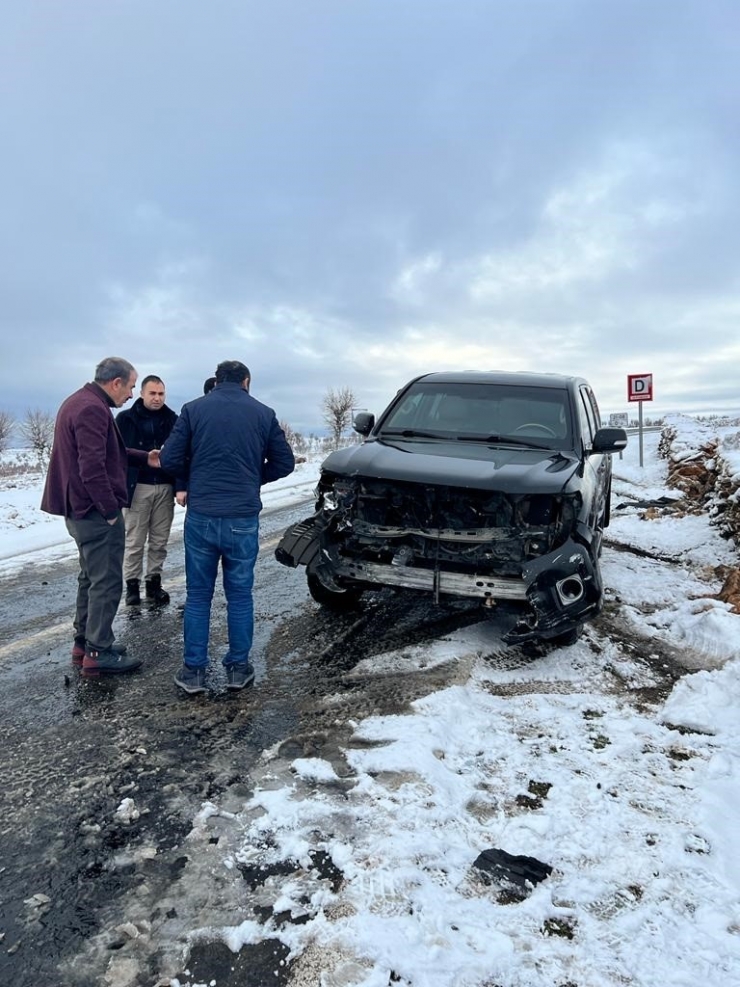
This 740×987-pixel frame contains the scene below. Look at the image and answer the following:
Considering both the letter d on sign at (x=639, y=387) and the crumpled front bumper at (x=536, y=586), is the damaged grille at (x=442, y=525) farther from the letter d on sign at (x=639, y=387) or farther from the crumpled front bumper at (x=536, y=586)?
the letter d on sign at (x=639, y=387)

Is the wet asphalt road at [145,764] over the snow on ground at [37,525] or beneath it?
beneath

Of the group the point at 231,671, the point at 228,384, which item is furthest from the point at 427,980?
the point at 228,384

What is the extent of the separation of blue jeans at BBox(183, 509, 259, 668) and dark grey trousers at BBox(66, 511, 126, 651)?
56cm

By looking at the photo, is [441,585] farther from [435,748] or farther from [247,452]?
[247,452]

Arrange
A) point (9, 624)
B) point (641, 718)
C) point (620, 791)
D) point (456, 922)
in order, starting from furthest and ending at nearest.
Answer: point (9, 624) → point (641, 718) → point (620, 791) → point (456, 922)

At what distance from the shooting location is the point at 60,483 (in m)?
4.09

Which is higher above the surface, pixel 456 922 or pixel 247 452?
pixel 247 452

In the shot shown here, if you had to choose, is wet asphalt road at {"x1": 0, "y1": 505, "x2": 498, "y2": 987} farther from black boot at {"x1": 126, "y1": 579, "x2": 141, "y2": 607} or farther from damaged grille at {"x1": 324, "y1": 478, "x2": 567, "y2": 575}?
damaged grille at {"x1": 324, "y1": 478, "x2": 567, "y2": 575}

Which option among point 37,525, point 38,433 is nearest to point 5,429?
point 38,433

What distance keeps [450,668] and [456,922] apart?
2.10 m

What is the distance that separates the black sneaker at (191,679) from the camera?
3873 millimetres

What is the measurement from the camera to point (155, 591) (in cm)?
587

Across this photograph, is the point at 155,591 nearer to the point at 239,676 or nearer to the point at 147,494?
the point at 147,494


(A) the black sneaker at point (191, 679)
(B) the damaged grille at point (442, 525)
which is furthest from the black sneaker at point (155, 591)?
(B) the damaged grille at point (442, 525)
